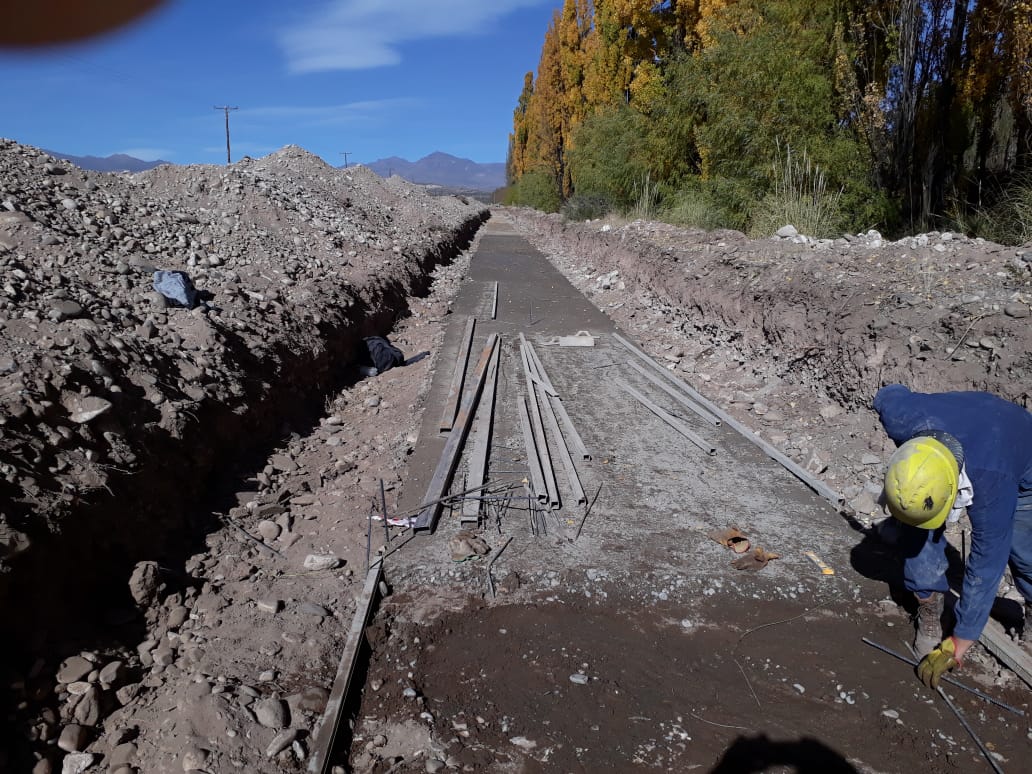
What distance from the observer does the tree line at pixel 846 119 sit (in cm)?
888

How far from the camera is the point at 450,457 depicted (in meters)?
5.50

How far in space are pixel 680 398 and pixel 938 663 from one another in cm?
405

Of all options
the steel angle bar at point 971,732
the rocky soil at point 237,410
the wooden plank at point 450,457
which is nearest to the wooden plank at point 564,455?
the wooden plank at point 450,457

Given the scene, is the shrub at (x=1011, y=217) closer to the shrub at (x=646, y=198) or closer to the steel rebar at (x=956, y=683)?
the steel rebar at (x=956, y=683)

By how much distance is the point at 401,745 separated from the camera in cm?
297

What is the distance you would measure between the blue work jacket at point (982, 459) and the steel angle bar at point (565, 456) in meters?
2.36

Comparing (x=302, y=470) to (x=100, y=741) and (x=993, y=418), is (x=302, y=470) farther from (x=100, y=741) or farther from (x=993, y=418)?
(x=993, y=418)

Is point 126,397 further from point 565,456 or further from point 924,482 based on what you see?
point 924,482

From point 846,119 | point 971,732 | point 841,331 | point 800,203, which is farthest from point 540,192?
point 971,732

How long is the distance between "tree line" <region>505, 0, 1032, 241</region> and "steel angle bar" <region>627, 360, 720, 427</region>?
4143mm

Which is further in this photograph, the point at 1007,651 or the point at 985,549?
the point at 1007,651

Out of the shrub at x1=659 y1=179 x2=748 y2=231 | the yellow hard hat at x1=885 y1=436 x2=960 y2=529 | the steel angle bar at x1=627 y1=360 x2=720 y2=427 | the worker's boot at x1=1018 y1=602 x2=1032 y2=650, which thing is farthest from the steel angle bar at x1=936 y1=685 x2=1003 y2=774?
the shrub at x1=659 y1=179 x2=748 y2=231

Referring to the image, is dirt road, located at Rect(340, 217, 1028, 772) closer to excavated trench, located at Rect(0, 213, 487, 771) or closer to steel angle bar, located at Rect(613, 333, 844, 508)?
steel angle bar, located at Rect(613, 333, 844, 508)

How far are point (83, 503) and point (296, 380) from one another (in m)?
3.35
